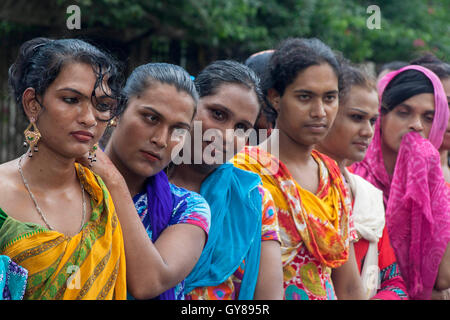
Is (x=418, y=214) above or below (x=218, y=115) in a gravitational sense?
below

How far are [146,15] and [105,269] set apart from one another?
17.3ft

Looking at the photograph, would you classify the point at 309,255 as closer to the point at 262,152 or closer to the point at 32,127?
the point at 262,152

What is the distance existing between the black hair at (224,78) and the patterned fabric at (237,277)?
0.51 m

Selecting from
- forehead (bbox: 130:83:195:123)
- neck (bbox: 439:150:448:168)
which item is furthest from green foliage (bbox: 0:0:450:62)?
forehead (bbox: 130:83:195:123)

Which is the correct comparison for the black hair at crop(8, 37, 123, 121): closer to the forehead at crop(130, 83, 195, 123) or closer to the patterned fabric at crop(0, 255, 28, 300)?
the forehead at crop(130, 83, 195, 123)

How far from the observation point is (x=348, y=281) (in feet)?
10.2

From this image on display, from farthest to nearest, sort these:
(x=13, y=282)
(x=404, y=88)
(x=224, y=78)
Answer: (x=404, y=88) < (x=224, y=78) < (x=13, y=282)

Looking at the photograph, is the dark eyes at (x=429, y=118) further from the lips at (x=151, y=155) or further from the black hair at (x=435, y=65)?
the lips at (x=151, y=155)

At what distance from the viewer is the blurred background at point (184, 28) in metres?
6.60

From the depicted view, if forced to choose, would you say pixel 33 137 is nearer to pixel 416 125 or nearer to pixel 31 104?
pixel 31 104

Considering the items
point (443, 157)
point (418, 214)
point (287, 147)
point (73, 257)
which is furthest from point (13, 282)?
point (443, 157)

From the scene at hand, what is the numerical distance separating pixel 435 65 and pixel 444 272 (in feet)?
4.94

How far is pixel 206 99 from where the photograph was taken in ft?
8.70

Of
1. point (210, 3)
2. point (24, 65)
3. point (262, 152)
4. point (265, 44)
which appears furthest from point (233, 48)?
point (24, 65)
